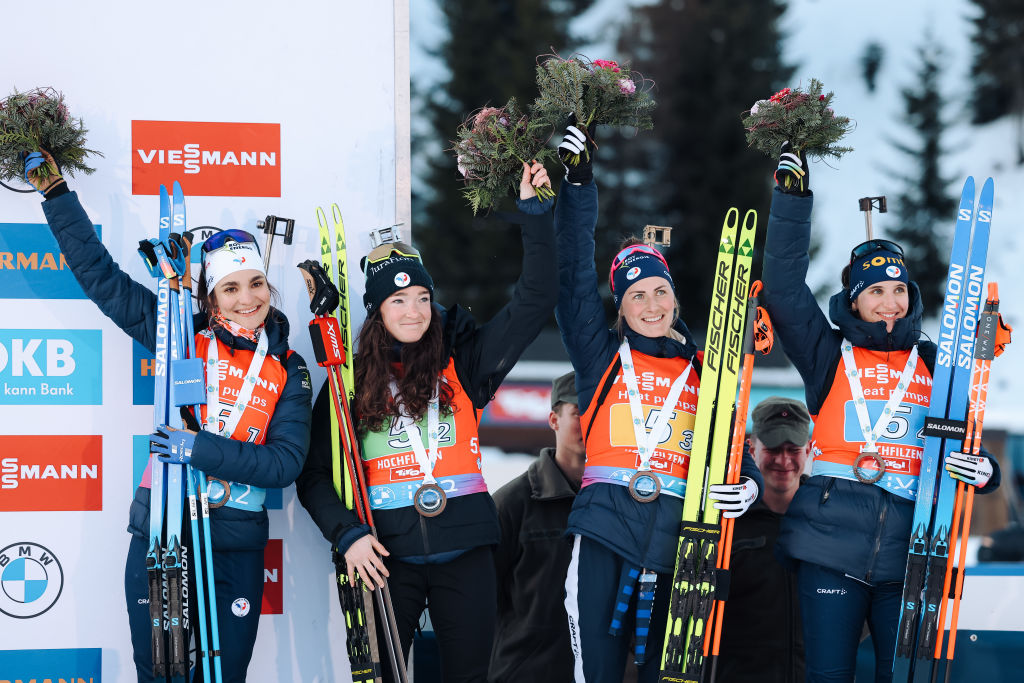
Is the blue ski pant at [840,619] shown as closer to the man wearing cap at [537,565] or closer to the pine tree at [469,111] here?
the man wearing cap at [537,565]

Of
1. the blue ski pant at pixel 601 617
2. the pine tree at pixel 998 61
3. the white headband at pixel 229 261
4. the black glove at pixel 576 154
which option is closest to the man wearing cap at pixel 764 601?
the blue ski pant at pixel 601 617

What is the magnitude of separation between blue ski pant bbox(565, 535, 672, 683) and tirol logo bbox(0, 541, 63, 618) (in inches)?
75.9

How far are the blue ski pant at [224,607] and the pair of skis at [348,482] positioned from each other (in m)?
0.30

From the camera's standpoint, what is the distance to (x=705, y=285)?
1803 centimetres

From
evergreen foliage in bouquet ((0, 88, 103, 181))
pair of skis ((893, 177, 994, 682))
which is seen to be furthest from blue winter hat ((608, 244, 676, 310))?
evergreen foliage in bouquet ((0, 88, 103, 181))

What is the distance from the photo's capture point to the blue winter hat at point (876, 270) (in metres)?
3.35

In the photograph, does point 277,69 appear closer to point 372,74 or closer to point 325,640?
point 372,74

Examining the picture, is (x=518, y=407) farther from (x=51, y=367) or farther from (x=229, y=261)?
(x=229, y=261)

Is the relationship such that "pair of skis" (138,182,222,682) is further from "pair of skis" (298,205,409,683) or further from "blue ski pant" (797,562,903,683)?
"blue ski pant" (797,562,903,683)

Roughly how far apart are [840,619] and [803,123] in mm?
1609

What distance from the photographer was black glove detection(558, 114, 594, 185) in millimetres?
3283

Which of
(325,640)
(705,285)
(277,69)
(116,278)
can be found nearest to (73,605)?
(325,640)

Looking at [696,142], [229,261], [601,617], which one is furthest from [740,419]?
[696,142]

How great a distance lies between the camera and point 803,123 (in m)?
3.36
